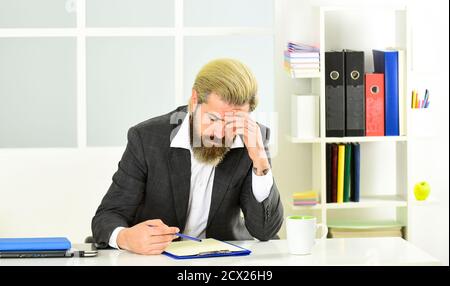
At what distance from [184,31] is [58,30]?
2.17ft

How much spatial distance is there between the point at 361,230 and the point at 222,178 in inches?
63.3

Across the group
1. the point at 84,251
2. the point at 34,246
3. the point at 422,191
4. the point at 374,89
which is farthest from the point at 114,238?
the point at 422,191

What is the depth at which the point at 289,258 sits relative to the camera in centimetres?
209

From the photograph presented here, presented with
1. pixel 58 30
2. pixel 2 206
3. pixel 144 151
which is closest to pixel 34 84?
pixel 58 30

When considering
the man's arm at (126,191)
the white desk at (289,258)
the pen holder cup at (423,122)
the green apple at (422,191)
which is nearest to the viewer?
the white desk at (289,258)

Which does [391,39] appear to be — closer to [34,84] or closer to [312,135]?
[312,135]

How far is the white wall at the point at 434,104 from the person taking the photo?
4.02m

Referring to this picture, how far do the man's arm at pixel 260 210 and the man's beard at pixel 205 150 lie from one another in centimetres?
12

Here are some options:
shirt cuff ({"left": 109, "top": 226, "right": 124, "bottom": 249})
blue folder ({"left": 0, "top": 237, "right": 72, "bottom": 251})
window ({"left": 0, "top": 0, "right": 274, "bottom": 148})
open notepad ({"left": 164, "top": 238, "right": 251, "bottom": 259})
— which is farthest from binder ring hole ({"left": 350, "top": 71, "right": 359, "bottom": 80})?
blue folder ({"left": 0, "top": 237, "right": 72, "bottom": 251})

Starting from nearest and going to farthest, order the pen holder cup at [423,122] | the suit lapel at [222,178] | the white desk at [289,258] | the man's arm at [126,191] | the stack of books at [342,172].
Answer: the white desk at [289,258] < the man's arm at [126,191] < the suit lapel at [222,178] < the stack of books at [342,172] < the pen holder cup at [423,122]

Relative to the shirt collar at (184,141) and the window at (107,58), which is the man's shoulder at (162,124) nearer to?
the shirt collar at (184,141)

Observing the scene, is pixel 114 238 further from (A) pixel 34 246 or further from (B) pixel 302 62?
(B) pixel 302 62

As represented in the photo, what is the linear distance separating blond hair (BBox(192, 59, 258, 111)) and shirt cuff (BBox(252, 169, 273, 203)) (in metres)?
0.26

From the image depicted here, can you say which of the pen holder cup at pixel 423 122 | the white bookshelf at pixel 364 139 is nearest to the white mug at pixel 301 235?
the white bookshelf at pixel 364 139
